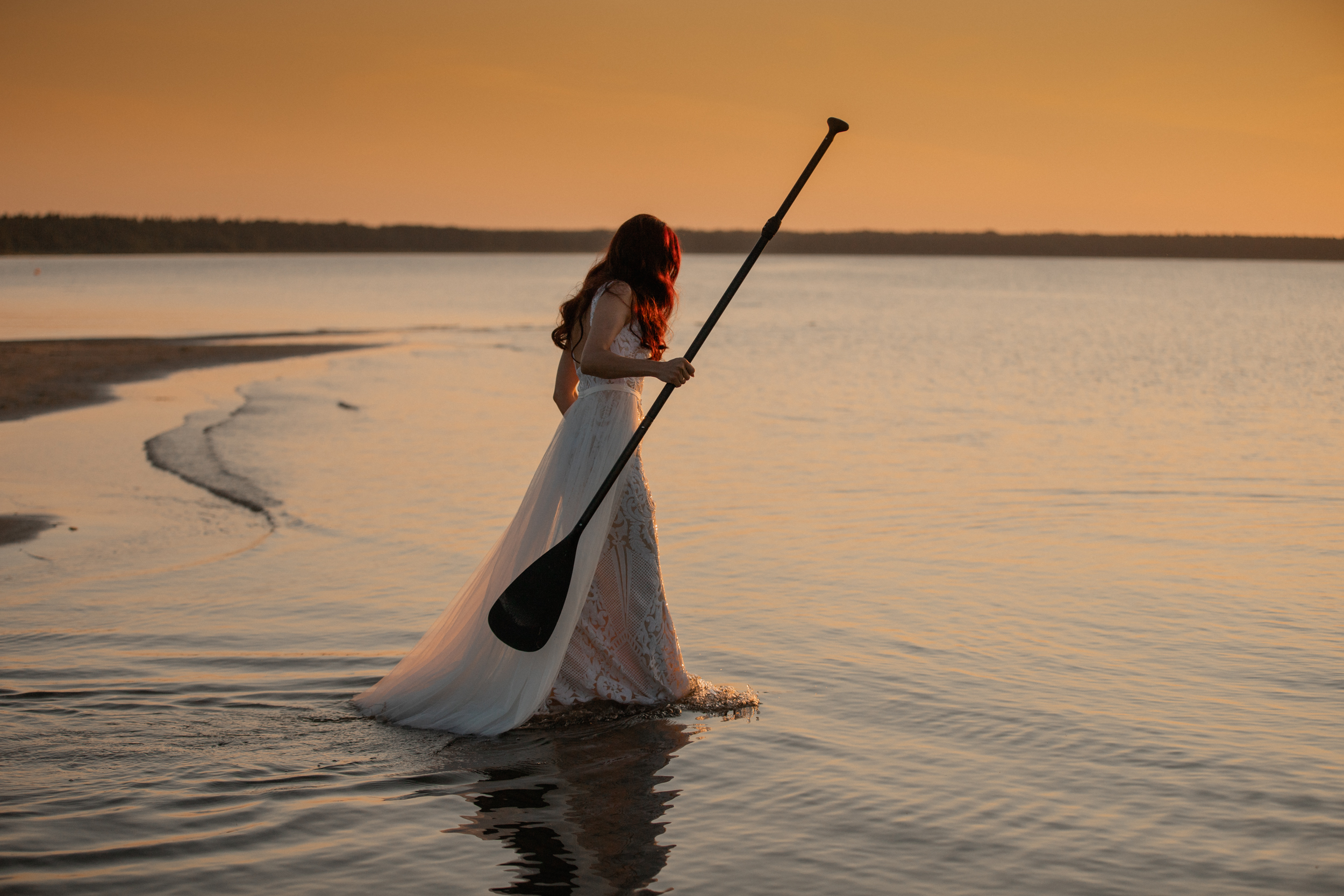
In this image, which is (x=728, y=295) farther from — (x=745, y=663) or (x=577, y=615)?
(x=745, y=663)

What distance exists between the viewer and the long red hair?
513 centimetres

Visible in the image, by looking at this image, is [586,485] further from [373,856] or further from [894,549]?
[894,549]

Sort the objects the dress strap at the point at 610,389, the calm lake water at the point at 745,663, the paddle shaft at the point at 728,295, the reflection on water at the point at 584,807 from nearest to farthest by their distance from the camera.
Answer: the reflection on water at the point at 584,807 < the calm lake water at the point at 745,663 < the paddle shaft at the point at 728,295 < the dress strap at the point at 610,389

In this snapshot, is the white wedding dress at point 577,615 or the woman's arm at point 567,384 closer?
the white wedding dress at point 577,615

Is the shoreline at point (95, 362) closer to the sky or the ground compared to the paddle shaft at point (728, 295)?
closer to the sky

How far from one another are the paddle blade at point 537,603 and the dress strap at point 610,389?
64 cm

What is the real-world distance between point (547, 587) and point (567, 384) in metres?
0.94

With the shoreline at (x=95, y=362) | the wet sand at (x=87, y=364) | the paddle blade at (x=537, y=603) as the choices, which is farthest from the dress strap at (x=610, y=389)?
the shoreline at (x=95, y=362)

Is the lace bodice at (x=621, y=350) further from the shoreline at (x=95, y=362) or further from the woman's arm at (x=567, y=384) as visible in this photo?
the shoreline at (x=95, y=362)

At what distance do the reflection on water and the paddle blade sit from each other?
45cm

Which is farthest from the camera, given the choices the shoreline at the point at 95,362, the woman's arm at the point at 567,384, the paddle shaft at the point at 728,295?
the shoreline at the point at 95,362

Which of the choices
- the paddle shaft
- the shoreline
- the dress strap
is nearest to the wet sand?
the shoreline

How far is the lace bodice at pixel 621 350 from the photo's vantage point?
17.0ft

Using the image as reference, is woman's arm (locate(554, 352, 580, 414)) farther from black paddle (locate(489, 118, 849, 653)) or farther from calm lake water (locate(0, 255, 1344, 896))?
calm lake water (locate(0, 255, 1344, 896))
